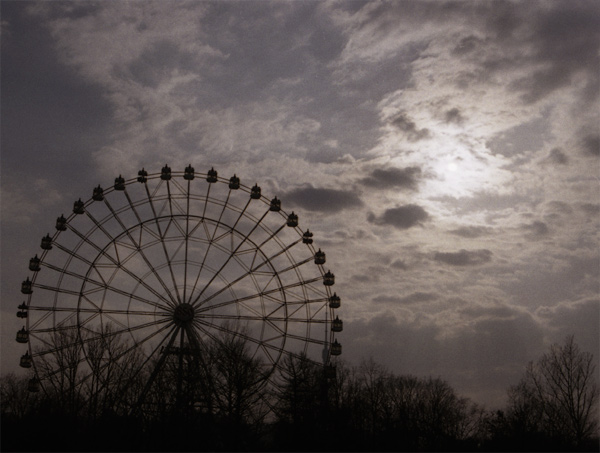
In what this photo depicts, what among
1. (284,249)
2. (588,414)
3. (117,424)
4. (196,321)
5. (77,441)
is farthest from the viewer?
(588,414)

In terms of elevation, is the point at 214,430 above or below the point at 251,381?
below

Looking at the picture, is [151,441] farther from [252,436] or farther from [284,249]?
[284,249]

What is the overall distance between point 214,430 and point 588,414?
99.2 ft

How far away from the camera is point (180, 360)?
36.4 metres

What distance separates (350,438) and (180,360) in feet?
36.6

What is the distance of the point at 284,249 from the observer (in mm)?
41938

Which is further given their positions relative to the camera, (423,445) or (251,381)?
(423,445)

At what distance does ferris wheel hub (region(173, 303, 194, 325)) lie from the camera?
38.3 m

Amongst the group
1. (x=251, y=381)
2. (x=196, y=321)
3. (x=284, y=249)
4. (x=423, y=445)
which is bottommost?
(x=423, y=445)

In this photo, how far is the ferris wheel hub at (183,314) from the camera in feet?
126

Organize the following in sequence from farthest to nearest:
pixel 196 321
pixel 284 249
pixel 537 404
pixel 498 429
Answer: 1. pixel 537 404
2. pixel 498 429
3. pixel 284 249
4. pixel 196 321

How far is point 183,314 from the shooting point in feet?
126

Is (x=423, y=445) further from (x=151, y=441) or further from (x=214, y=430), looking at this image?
(x=151, y=441)

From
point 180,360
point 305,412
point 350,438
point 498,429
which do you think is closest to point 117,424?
point 180,360
